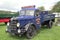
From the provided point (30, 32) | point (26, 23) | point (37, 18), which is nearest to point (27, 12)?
point (37, 18)

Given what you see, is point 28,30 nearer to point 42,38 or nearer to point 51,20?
point 42,38

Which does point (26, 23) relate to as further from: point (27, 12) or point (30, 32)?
point (27, 12)

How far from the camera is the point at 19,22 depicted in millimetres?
10469

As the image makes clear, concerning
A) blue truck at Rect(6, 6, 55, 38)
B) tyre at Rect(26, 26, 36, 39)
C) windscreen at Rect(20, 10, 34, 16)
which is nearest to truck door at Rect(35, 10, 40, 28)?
blue truck at Rect(6, 6, 55, 38)

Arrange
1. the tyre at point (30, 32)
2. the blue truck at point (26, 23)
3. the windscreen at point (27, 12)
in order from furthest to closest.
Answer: the windscreen at point (27, 12) → the tyre at point (30, 32) → the blue truck at point (26, 23)

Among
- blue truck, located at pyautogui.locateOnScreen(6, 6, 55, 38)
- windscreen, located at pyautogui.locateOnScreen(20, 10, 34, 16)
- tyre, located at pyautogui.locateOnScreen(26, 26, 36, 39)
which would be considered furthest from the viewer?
windscreen, located at pyautogui.locateOnScreen(20, 10, 34, 16)

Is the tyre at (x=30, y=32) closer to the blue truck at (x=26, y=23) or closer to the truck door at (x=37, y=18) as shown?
the blue truck at (x=26, y=23)

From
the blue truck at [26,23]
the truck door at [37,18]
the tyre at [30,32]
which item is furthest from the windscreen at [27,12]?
the tyre at [30,32]

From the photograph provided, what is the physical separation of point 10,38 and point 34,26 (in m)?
1.97

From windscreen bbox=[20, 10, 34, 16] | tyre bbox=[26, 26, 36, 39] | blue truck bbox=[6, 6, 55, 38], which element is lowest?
tyre bbox=[26, 26, 36, 39]

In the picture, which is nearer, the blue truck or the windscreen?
the blue truck

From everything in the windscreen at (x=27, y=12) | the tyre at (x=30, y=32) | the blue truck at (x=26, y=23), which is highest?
the windscreen at (x=27, y=12)

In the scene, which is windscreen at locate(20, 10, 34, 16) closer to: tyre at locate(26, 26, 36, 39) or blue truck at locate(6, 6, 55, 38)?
blue truck at locate(6, 6, 55, 38)

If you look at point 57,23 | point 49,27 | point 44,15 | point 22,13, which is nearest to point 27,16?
point 22,13
